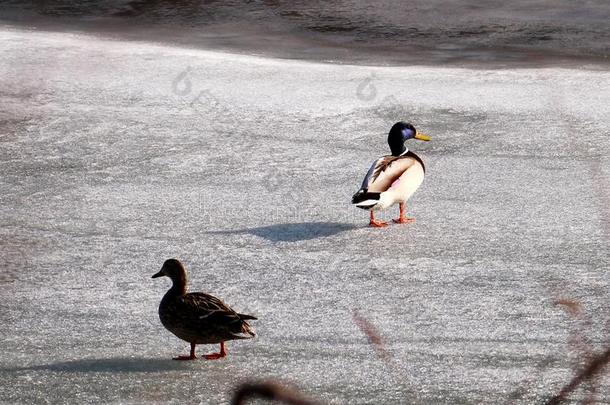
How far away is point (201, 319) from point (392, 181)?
2627mm

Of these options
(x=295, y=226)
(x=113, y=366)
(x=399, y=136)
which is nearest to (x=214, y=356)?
(x=113, y=366)

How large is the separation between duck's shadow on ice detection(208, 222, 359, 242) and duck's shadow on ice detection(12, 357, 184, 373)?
6.93 feet

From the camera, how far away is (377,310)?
6121mm

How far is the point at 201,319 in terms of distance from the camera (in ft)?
16.7

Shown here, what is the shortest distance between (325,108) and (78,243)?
3656 millimetres

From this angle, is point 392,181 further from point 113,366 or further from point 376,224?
point 113,366

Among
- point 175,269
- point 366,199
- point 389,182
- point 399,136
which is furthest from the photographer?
point 399,136

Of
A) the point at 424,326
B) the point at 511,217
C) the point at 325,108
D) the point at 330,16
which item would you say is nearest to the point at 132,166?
the point at 325,108

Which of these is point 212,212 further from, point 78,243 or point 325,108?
point 325,108

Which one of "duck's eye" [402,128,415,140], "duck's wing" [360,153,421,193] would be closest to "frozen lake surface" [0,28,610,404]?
"duck's wing" [360,153,421,193]

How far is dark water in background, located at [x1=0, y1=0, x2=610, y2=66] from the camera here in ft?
40.5

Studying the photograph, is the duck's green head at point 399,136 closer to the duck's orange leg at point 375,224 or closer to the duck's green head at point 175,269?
the duck's orange leg at point 375,224

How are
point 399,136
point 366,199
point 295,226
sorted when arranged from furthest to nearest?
point 399,136
point 295,226
point 366,199

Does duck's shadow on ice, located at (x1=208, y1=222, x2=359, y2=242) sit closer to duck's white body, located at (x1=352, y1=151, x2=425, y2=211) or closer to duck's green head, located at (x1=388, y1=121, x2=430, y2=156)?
duck's white body, located at (x1=352, y1=151, x2=425, y2=211)
